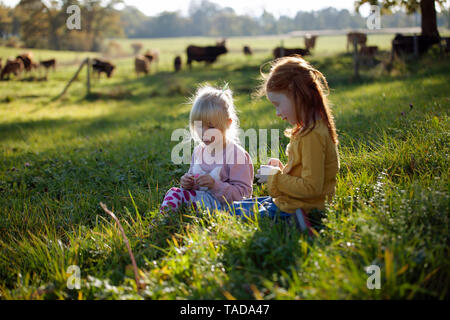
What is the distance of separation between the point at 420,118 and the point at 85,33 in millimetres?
53790

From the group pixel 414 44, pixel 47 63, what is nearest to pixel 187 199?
pixel 414 44

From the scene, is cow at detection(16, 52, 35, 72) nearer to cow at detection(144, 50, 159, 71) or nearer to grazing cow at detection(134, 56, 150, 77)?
grazing cow at detection(134, 56, 150, 77)

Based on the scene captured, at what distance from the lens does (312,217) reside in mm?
2486

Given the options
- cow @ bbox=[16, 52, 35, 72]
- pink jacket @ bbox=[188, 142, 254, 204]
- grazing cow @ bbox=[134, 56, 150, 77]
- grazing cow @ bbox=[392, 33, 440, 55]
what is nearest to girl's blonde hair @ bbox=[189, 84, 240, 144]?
pink jacket @ bbox=[188, 142, 254, 204]

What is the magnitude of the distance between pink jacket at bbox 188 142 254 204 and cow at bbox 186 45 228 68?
27.0 metres

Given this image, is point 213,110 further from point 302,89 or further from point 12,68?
point 12,68

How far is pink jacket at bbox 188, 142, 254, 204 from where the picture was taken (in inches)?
118

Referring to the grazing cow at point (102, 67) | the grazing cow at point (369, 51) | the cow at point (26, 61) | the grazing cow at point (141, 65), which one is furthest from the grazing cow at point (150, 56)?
Result: the grazing cow at point (369, 51)

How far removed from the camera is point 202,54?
29688 millimetres

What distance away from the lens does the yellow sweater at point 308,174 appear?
2.31m

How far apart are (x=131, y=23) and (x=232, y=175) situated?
10455cm

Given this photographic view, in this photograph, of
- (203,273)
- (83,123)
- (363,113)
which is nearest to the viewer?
(203,273)

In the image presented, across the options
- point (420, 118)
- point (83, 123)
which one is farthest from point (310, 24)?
point (420, 118)
